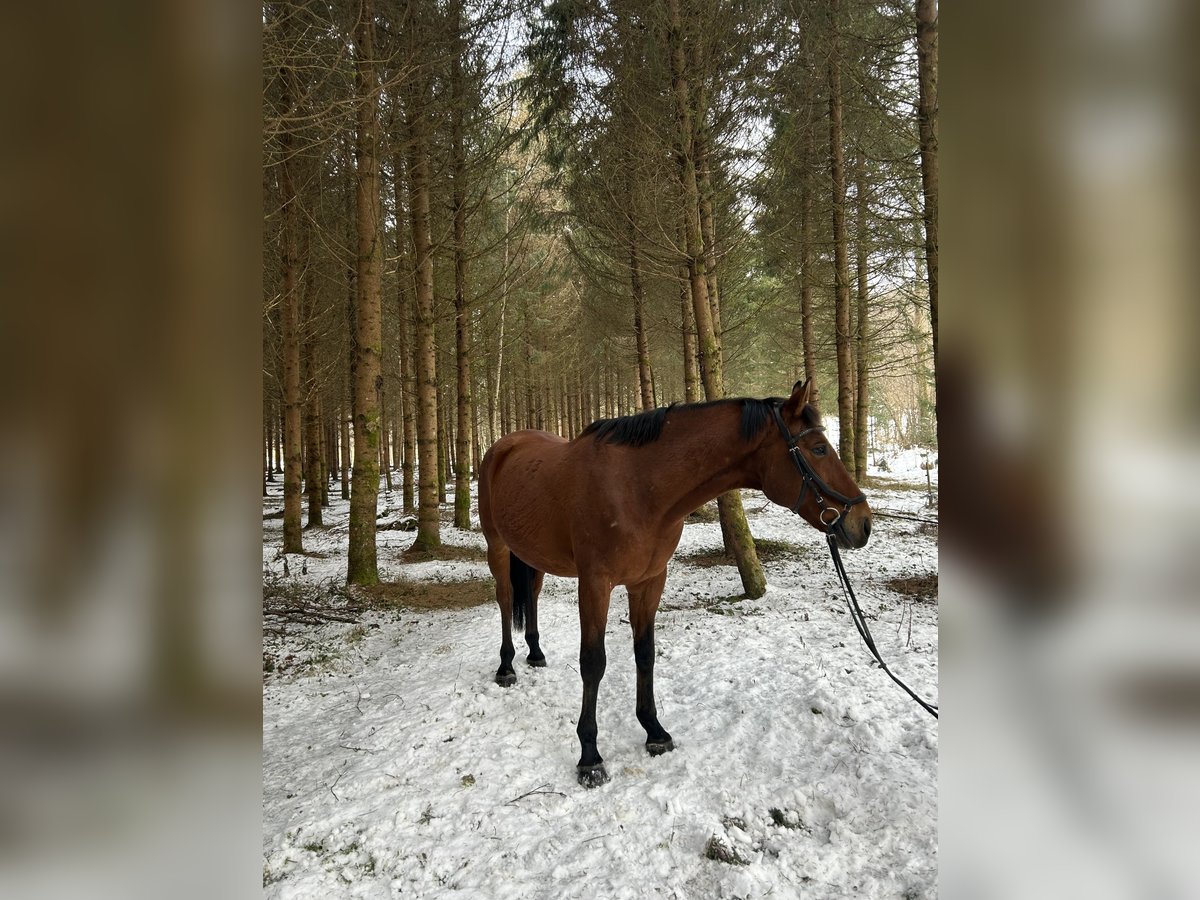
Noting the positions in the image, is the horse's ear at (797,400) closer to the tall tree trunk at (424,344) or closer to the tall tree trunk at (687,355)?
the tall tree trunk at (687,355)

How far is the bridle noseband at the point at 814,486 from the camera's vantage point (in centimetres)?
254

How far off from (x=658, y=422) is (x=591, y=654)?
1.38 m

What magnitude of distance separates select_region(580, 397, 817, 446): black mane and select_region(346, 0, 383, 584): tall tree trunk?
14.4ft

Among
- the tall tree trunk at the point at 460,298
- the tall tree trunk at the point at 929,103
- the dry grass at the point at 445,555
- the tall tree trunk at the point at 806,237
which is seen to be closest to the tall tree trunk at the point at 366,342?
the dry grass at the point at 445,555

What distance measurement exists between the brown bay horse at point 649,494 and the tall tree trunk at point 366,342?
13.4ft

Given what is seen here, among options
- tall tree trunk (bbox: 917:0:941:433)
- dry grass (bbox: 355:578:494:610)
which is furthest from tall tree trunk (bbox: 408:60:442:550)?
tall tree trunk (bbox: 917:0:941:433)

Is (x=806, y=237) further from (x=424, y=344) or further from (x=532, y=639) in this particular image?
(x=532, y=639)

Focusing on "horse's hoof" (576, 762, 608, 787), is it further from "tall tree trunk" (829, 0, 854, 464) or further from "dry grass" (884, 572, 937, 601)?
"tall tree trunk" (829, 0, 854, 464)

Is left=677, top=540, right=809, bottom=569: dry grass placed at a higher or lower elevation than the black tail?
lower

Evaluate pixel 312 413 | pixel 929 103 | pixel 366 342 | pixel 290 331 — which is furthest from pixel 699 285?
pixel 312 413

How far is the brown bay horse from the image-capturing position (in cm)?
263
